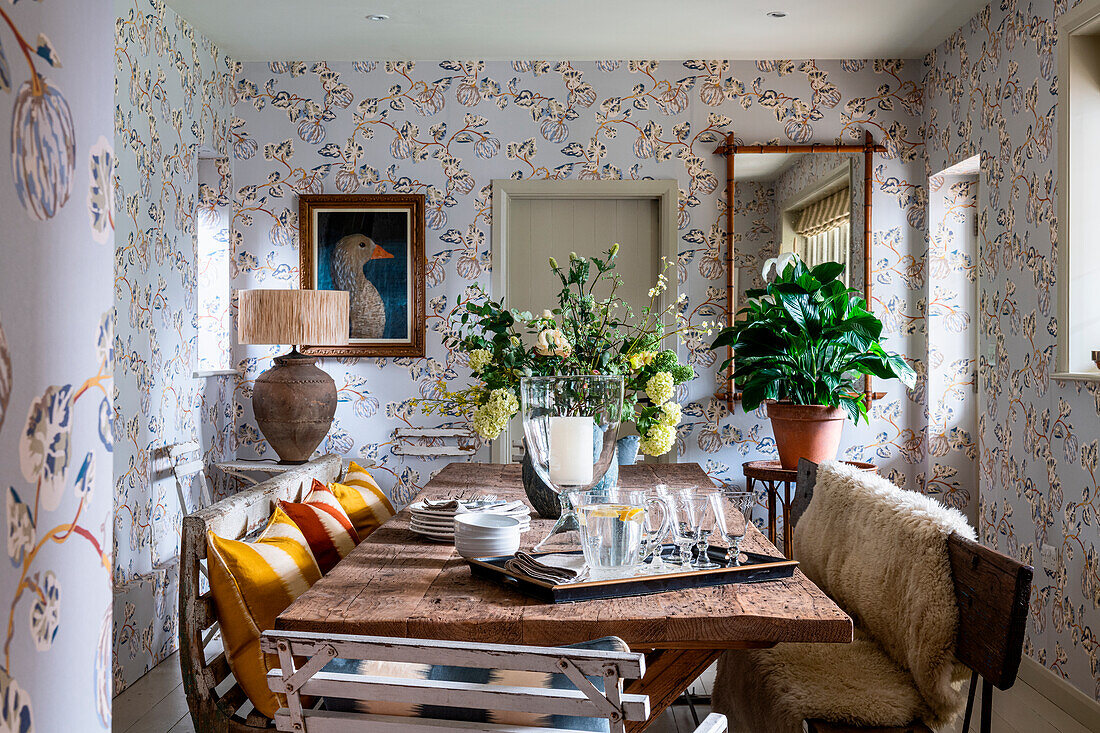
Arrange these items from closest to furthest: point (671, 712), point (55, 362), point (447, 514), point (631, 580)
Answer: point (55, 362)
point (631, 580)
point (447, 514)
point (671, 712)

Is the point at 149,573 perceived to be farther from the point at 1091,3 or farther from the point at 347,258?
the point at 1091,3

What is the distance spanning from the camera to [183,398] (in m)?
3.92

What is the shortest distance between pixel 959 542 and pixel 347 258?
349 centimetres

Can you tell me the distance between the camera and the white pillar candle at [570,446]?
183 cm

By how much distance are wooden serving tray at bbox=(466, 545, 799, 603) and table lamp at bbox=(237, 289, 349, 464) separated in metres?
2.39

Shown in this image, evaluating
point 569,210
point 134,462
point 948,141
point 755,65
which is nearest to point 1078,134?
point 948,141

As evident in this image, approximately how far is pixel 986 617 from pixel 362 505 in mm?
1688

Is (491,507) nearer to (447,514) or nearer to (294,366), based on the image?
(447,514)

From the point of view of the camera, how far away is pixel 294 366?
4.04 meters

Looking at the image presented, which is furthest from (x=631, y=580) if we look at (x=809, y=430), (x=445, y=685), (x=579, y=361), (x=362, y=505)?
(x=809, y=430)

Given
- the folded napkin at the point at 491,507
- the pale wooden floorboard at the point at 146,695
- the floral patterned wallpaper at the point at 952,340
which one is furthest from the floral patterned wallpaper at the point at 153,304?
the floral patterned wallpaper at the point at 952,340

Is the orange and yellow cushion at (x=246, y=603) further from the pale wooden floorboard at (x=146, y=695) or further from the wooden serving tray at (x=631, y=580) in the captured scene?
the pale wooden floorboard at (x=146, y=695)

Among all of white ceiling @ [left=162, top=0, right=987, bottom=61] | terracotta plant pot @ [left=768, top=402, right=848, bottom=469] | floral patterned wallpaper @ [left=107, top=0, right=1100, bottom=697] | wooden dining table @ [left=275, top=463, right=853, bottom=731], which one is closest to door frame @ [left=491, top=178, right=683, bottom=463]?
floral patterned wallpaper @ [left=107, top=0, right=1100, bottom=697]

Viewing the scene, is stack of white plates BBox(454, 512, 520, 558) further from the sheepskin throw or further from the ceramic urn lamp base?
the ceramic urn lamp base
